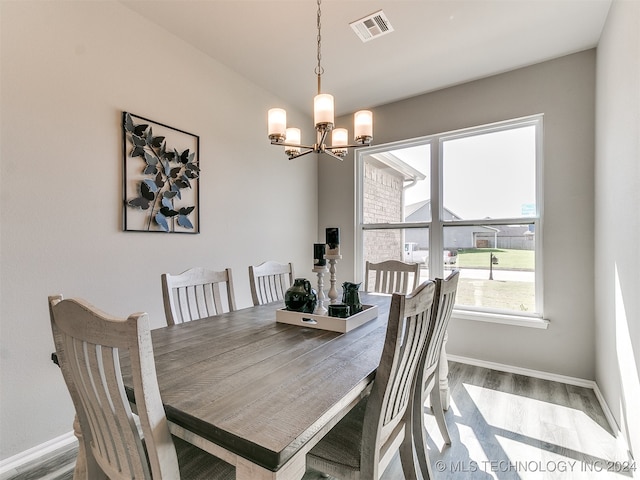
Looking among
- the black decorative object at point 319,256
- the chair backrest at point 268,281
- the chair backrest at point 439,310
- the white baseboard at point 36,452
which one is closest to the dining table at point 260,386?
the chair backrest at point 439,310

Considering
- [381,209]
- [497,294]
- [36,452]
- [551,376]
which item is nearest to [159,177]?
[36,452]

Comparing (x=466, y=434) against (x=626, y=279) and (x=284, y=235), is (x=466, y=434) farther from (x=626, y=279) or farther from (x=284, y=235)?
(x=284, y=235)

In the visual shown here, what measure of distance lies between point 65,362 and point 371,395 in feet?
3.13

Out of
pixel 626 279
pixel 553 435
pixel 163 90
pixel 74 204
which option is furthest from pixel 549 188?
pixel 74 204

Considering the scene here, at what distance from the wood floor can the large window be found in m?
0.78

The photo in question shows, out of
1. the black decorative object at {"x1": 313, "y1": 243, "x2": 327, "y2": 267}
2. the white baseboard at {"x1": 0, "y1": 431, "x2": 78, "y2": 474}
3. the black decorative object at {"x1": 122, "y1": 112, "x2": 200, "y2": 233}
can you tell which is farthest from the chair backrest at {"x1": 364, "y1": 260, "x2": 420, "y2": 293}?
the white baseboard at {"x1": 0, "y1": 431, "x2": 78, "y2": 474}

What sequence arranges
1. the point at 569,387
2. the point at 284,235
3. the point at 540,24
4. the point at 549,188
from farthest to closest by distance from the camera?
the point at 284,235 → the point at 549,188 → the point at 569,387 → the point at 540,24

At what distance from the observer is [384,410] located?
1.08 meters

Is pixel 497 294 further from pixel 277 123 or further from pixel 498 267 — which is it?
pixel 277 123

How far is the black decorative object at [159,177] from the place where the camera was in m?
2.17

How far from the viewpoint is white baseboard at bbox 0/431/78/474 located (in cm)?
166

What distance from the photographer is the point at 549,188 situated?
276 cm

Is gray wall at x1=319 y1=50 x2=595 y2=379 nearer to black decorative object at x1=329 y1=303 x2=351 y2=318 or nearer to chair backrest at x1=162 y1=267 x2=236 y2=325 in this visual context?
black decorative object at x1=329 y1=303 x2=351 y2=318

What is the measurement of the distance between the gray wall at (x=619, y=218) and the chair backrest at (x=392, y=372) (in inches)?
51.1
